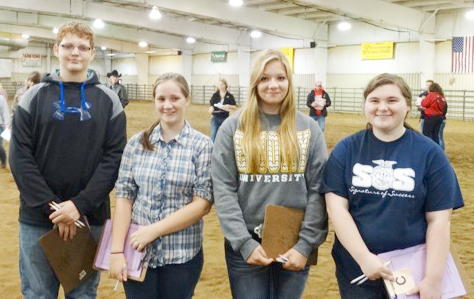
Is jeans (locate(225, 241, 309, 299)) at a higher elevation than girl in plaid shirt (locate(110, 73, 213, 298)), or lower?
lower

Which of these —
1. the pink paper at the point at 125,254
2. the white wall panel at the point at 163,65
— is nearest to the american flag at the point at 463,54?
the white wall panel at the point at 163,65

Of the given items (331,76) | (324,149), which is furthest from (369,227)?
(331,76)

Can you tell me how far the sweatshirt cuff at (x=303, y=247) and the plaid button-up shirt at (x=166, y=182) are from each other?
489 mm

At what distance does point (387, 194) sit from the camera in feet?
7.65

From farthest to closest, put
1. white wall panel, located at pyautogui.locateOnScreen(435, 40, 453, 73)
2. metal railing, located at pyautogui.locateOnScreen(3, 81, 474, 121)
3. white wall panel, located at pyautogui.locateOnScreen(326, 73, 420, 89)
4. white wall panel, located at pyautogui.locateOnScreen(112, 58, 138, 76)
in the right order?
white wall panel, located at pyautogui.locateOnScreen(112, 58, 138, 76) → white wall panel, located at pyautogui.locateOnScreen(326, 73, 420, 89) → white wall panel, located at pyautogui.locateOnScreen(435, 40, 453, 73) → metal railing, located at pyautogui.locateOnScreen(3, 81, 474, 121)

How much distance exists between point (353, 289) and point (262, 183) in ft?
2.13

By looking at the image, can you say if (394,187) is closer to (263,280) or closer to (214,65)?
(263,280)

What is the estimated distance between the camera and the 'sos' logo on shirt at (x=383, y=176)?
2.31 meters

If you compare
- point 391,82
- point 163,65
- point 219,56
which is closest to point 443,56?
point 219,56

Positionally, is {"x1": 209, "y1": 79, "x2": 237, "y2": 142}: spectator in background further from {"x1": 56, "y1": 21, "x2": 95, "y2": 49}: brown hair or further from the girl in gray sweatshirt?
the girl in gray sweatshirt

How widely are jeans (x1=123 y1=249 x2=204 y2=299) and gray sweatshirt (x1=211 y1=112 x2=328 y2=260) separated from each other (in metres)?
0.32

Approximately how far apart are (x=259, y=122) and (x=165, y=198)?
0.60 metres

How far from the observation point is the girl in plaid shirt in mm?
2566

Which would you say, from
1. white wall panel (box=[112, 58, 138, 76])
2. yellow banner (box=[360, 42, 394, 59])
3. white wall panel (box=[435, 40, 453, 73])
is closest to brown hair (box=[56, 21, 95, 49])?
white wall panel (box=[435, 40, 453, 73])
